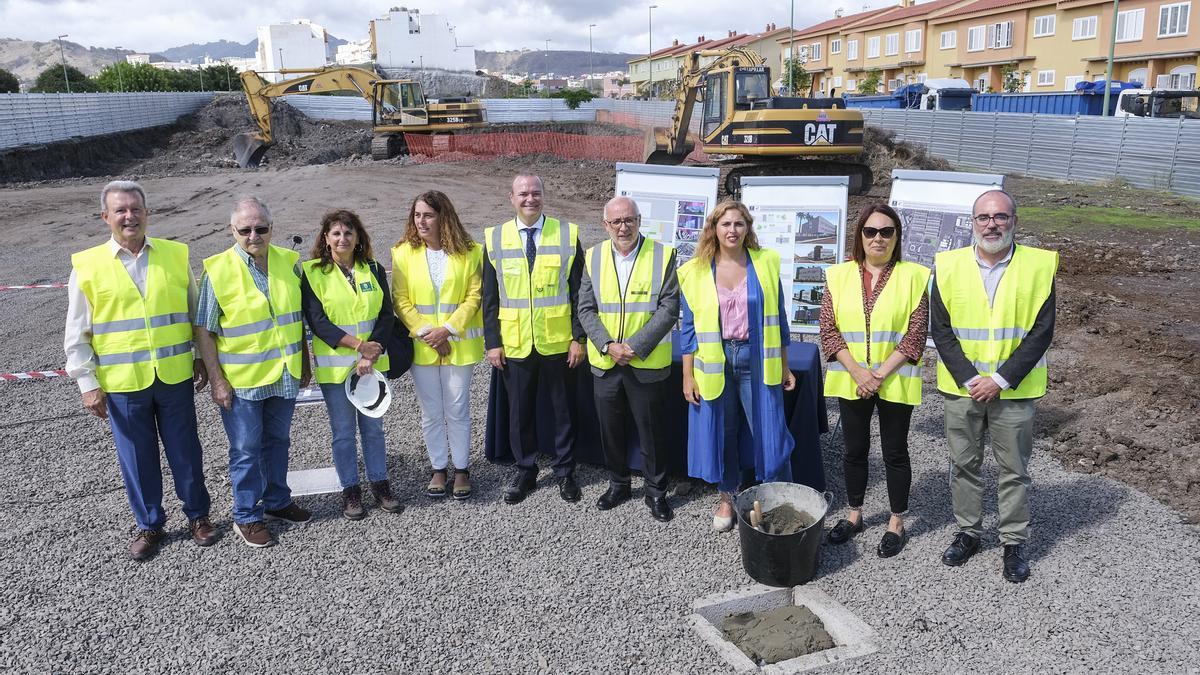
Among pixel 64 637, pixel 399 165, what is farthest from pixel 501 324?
pixel 399 165

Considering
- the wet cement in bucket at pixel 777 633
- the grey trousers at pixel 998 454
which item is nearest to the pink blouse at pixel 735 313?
the grey trousers at pixel 998 454

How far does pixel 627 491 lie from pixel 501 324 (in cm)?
135

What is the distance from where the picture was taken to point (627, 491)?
5.51 metres

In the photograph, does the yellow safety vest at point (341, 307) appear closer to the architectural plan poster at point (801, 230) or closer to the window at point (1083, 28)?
the architectural plan poster at point (801, 230)

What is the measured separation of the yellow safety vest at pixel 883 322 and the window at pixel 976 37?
51277 millimetres

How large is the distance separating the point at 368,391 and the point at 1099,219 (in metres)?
16.2

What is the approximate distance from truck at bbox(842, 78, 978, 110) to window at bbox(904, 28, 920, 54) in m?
16.6

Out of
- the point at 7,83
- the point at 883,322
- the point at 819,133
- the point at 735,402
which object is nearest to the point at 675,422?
the point at 735,402

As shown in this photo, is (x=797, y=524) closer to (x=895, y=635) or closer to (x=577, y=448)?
(x=895, y=635)

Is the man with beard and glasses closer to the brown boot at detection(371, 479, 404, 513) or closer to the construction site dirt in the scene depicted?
the construction site dirt

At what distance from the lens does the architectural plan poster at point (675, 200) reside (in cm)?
669

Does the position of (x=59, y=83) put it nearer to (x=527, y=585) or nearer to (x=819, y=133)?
(x=819, y=133)

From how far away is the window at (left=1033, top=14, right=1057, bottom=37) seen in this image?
44.2 meters

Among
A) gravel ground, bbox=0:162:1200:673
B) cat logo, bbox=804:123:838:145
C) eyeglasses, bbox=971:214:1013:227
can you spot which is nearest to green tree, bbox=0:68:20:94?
cat logo, bbox=804:123:838:145
